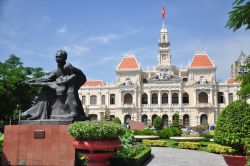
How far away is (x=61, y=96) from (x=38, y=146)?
64.4 inches

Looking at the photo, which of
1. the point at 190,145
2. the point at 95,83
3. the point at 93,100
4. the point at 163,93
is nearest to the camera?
the point at 190,145

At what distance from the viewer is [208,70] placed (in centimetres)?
5959

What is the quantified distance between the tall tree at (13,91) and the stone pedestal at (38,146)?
46.5 ft

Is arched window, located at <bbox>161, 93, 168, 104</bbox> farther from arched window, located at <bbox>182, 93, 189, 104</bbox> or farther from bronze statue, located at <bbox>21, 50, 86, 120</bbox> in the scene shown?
bronze statue, located at <bbox>21, 50, 86, 120</bbox>

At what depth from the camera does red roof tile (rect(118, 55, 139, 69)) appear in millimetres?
63119

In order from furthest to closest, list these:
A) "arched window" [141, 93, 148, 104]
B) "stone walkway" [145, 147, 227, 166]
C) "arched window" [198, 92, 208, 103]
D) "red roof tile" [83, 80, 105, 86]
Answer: "red roof tile" [83, 80, 105, 86], "arched window" [141, 93, 148, 104], "arched window" [198, 92, 208, 103], "stone walkway" [145, 147, 227, 166]

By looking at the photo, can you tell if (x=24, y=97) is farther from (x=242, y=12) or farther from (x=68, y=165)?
(x=242, y=12)

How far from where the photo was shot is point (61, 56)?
9.45 meters

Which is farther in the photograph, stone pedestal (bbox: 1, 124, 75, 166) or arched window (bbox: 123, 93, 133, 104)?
arched window (bbox: 123, 93, 133, 104)

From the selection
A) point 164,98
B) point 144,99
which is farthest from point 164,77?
point 144,99

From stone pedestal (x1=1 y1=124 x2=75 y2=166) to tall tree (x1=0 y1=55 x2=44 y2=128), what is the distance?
14159 mm

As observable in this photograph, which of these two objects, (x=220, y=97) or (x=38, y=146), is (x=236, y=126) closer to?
(x=38, y=146)

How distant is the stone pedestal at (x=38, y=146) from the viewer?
8086mm

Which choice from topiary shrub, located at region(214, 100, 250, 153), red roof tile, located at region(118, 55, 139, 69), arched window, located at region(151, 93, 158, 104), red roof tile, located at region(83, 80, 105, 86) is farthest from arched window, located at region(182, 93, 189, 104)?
topiary shrub, located at region(214, 100, 250, 153)
